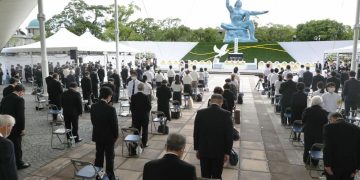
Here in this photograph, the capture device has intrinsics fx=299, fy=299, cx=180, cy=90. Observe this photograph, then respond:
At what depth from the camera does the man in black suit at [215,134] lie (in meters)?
4.66

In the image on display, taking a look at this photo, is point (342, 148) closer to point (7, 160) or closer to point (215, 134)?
point (215, 134)

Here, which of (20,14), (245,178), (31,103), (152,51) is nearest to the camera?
(245,178)

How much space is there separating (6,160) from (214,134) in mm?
2830

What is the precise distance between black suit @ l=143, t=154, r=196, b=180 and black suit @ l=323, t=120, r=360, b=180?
2.83m

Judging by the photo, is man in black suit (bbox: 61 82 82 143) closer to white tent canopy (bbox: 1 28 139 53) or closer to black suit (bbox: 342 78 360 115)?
white tent canopy (bbox: 1 28 139 53)

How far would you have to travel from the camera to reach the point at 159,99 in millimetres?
9891

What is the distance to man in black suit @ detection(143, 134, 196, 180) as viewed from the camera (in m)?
2.88

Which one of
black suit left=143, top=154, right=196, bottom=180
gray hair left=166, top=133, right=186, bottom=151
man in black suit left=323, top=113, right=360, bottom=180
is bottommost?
man in black suit left=323, top=113, right=360, bottom=180

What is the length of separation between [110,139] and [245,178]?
2.85m

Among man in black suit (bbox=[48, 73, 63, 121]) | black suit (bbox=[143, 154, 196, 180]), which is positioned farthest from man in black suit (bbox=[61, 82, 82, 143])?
black suit (bbox=[143, 154, 196, 180])

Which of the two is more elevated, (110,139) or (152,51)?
(152,51)

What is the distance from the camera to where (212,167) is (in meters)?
4.88

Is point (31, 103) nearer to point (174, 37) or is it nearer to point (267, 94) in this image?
point (267, 94)

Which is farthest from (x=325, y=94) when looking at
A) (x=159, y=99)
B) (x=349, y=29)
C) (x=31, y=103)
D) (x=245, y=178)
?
(x=349, y=29)
